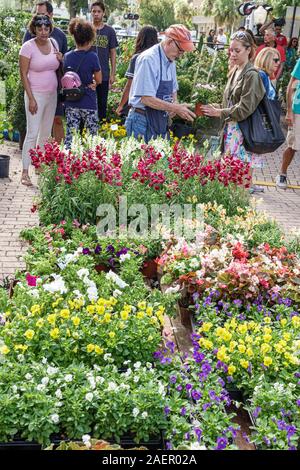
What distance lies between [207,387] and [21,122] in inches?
239

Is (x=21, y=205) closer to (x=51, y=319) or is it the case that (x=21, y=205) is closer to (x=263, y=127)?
(x=263, y=127)

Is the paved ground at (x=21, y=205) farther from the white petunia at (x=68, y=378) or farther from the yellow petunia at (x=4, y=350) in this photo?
the white petunia at (x=68, y=378)

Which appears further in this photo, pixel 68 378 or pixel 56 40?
pixel 56 40

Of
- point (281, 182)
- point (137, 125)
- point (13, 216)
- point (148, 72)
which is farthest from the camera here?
point (281, 182)

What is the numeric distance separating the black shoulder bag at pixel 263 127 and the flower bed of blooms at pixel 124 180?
Result: 1.22 m

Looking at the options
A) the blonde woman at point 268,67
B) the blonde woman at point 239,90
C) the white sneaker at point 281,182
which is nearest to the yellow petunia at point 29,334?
the blonde woman at point 239,90

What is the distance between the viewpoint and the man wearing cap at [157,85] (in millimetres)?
5020

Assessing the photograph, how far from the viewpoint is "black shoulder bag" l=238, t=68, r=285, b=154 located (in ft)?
20.1

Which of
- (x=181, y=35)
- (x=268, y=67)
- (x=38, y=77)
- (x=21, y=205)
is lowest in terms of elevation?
(x=21, y=205)

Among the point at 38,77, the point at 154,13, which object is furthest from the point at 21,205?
the point at 154,13

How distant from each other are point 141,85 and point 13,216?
1.89 metres

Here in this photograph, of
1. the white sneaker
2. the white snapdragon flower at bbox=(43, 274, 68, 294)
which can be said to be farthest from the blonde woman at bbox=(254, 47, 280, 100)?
the white snapdragon flower at bbox=(43, 274, 68, 294)

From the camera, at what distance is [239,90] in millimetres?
6039

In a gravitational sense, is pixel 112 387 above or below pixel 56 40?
below
